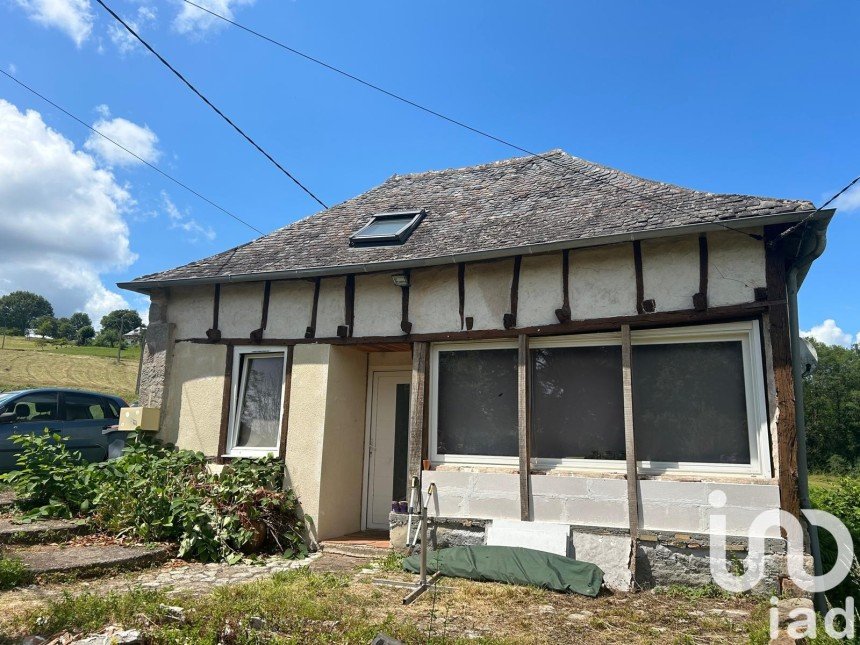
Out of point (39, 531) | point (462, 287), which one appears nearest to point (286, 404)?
point (462, 287)

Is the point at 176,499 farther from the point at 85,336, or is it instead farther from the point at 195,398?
the point at 85,336

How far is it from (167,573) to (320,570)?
4.87 feet

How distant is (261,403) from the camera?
7.76 meters

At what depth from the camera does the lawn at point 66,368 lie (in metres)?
25.9

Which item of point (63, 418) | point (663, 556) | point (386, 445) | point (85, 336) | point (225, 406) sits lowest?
point (663, 556)

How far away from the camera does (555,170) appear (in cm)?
869

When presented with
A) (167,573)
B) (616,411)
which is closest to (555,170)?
(616,411)

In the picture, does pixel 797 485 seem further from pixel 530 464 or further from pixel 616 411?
pixel 530 464

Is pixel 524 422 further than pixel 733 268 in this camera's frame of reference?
Yes

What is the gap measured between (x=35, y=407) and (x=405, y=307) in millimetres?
6297

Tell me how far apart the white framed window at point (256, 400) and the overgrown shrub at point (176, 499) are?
0.40 m

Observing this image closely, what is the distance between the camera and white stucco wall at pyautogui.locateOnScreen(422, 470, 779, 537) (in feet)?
16.9

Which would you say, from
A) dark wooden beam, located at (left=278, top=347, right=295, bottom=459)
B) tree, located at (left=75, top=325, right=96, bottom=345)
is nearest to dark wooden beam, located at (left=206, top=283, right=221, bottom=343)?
dark wooden beam, located at (left=278, top=347, right=295, bottom=459)

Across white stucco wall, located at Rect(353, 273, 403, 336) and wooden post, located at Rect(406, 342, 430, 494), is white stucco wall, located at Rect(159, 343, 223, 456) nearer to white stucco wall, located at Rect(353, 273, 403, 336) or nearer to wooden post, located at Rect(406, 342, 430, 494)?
white stucco wall, located at Rect(353, 273, 403, 336)
